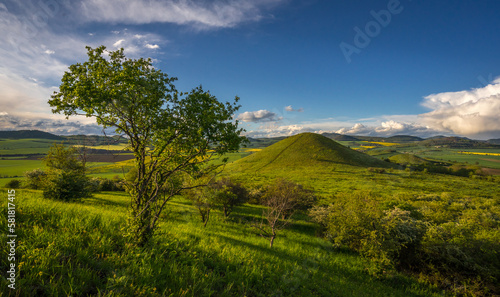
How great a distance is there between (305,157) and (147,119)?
13976 centimetres

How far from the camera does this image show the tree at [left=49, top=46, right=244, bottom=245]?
24.9 feet

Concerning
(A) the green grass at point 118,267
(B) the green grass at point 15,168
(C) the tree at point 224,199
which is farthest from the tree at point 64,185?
(B) the green grass at point 15,168

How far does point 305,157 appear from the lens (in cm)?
13988

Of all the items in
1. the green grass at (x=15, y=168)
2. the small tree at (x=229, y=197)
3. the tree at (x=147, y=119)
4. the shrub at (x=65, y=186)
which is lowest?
the green grass at (x=15, y=168)

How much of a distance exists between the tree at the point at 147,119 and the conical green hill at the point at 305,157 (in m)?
118

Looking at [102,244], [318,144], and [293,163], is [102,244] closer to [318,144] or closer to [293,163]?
[293,163]

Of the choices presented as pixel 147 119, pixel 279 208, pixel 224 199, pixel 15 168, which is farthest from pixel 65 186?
pixel 15 168

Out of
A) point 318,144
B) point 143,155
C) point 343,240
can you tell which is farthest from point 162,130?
point 318,144

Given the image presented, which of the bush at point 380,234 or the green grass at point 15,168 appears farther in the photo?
the green grass at point 15,168

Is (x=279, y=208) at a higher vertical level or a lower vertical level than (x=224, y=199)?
higher

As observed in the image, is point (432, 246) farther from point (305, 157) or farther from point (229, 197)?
point (305, 157)

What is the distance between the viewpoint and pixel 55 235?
645 cm

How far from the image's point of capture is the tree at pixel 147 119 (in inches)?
299

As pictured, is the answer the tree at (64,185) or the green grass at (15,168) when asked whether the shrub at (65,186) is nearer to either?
the tree at (64,185)
